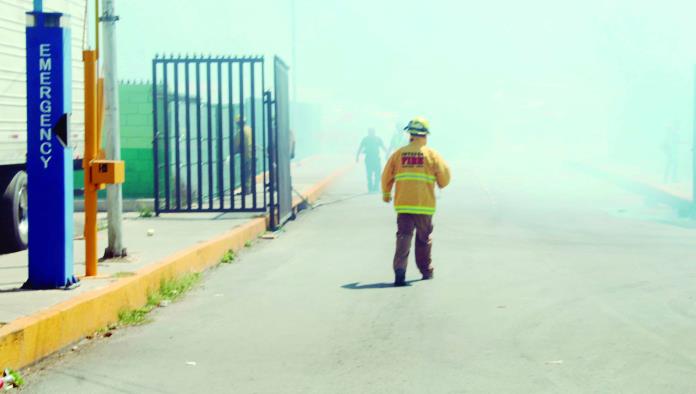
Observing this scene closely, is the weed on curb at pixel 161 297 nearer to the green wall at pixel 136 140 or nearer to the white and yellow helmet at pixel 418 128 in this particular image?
the white and yellow helmet at pixel 418 128

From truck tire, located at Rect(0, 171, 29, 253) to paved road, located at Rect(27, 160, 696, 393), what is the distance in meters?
2.39

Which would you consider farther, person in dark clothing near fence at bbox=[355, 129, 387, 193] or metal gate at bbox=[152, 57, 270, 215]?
person in dark clothing near fence at bbox=[355, 129, 387, 193]

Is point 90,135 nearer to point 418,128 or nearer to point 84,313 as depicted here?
point 84,313

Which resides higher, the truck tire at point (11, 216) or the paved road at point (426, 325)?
the truck tire at point (11, 216)

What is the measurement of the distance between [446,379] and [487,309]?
2.85m

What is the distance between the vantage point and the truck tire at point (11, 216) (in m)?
13.7

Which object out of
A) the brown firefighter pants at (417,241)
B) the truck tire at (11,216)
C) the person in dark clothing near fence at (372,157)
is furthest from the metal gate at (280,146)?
the person in dark clothing near fence at (372,157)

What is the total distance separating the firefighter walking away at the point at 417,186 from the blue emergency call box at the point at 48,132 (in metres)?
3.68

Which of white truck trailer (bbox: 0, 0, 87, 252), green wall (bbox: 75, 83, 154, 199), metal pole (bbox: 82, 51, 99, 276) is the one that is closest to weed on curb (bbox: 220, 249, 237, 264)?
white truck trailer (bbox: 0, 0, 87, 252)

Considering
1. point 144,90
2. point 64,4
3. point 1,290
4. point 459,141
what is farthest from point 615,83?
point 1,290

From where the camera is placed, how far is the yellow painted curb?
7559 mm

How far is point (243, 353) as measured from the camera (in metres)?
8.05

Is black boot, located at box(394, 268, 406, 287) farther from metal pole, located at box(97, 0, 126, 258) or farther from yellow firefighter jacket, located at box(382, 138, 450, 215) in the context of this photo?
metal pole, located at box(97, 0, 126, 258)

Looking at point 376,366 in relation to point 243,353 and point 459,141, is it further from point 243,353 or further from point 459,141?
point 459,141
